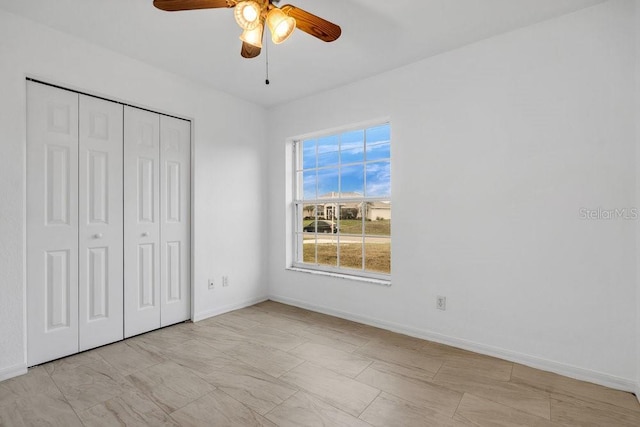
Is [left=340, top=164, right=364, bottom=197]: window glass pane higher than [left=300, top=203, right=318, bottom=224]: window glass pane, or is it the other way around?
[left=340, top=164, right=364, bottom=197]: window glass pane

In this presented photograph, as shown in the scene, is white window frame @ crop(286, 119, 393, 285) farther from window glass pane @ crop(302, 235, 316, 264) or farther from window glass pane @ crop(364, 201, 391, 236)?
window glass pane @ crop(364, 201, 391, 236)

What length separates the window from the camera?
3.33 meters

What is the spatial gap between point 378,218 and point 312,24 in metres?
2.04

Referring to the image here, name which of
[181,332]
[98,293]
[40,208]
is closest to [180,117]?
[40,208]

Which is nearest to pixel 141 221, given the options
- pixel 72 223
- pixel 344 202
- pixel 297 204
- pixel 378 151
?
pixel 72 223

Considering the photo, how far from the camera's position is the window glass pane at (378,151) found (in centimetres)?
329

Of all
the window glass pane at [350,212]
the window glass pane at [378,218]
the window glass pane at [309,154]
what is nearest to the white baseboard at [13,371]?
the window glass pane at [350,212]

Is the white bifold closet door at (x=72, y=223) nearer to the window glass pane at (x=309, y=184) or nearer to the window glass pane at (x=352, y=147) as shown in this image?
the window glass pane at (x=309, y=184)

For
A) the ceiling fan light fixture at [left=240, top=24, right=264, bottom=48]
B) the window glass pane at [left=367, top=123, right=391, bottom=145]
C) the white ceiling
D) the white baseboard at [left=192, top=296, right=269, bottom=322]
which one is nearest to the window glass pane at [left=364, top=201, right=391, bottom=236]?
the window glass pane at [left=367, top=123, right=391, bottom=145]

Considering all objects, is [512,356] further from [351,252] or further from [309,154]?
[309,154]

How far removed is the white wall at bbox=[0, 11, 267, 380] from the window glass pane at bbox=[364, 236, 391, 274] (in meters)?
1.47

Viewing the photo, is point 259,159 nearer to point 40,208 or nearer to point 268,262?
point 268,262

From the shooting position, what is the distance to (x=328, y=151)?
3.78m

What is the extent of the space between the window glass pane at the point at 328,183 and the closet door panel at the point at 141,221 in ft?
→ 5.92
